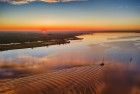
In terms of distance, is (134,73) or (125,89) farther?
(134,73)

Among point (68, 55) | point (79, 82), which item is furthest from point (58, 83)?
point (68, 55)

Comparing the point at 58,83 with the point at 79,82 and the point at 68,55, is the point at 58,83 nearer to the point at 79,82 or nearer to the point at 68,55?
the point at 79,82

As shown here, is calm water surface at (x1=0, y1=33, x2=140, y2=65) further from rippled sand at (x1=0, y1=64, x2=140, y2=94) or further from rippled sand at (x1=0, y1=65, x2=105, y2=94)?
rippled sand at (x1=0, y1=65, x2=105, y2=94)

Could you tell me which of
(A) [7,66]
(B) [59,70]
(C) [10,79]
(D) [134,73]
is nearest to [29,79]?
(C) [10,79]

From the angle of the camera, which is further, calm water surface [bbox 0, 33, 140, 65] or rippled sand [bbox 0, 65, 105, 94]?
calm water surface [bbox 0, 33, 140, 65]

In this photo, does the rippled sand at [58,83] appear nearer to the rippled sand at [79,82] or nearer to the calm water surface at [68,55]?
the rippled sand at [79,82]

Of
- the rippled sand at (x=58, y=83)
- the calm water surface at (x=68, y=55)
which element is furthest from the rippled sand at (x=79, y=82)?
the calm water surface at (x=68, y=55)

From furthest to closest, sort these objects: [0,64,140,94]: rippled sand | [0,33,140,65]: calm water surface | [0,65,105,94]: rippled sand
Answer: [0,33,140,65]: calm water surface < [0,64,140,94]: rippled sand < [0,65,105,94]: rippled sand

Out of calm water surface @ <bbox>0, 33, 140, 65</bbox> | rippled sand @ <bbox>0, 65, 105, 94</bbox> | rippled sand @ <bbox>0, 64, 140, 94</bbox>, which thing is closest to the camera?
rippled sand @ <bbox>0, 65, 105, 94</bbox>

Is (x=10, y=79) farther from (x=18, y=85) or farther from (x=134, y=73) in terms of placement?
(x=134, y=73)

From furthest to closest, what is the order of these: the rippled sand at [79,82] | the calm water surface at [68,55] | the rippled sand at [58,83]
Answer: the calm water surface at [68,55] < the rippled sand at [79,82] < the rippled sand at [58,83]

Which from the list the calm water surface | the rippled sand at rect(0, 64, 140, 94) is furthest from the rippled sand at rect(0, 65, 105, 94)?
the calm water surface
